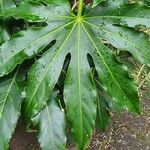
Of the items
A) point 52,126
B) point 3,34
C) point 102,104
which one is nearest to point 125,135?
point 102,104

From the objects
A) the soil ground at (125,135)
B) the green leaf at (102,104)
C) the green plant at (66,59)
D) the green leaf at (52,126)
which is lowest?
the soil ground at (125,135)

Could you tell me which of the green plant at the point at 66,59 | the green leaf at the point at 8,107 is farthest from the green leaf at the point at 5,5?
the green leaf at the point at 8,107

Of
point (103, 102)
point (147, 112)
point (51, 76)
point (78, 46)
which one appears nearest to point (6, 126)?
point (51, 76)

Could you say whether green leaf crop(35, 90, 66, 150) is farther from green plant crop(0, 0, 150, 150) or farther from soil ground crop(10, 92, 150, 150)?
soil ground crop(10, 92, 150, 150)

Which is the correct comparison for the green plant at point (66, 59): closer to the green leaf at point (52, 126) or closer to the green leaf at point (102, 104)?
the green leaf at point (52, 126)

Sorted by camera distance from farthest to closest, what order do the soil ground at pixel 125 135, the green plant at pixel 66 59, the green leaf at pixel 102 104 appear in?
1. the soil ground at pixel 125 135
2. the green leaf at pixel 102 104
3. the green plant at pixel 66 59

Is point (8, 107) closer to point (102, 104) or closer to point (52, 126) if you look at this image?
point (52, 126)

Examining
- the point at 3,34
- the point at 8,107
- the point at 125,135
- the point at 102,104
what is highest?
the point at 3,34
